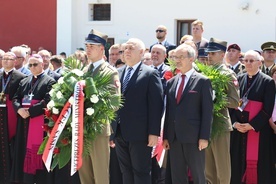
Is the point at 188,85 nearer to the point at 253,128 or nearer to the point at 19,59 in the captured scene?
the point at 253,128

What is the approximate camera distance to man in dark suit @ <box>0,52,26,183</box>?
852 cm

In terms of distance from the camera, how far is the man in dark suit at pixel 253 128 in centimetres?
754

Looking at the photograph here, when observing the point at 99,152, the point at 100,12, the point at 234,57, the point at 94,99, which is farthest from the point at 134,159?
the point at 100,12

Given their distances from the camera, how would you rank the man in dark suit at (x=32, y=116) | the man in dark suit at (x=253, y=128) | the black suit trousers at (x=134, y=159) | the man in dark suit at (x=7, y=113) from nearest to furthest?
the black suit trousers at (x=134, y=159) < the man in dark suit at (x=253, y=128) < the man in dark suit at (x=32, y=116) < the man in dark suit at (x=7, y=113)

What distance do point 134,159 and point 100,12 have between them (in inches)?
504

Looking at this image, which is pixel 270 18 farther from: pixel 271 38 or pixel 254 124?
pixel 254 124

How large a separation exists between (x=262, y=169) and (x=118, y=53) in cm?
335

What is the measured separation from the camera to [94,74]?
21.3 feet

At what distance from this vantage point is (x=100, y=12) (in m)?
18.8

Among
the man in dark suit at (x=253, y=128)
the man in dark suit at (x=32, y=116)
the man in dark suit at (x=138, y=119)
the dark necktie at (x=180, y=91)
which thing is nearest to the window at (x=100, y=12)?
the man in dark suit at (x=32, y=116)

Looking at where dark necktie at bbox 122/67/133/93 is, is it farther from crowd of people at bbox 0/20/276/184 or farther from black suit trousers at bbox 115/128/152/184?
black suit trousers at bbox 115/128/152/184

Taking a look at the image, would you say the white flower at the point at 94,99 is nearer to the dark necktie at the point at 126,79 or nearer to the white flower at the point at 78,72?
the white flower at the point at 78,72

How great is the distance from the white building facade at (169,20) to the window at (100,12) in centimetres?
3

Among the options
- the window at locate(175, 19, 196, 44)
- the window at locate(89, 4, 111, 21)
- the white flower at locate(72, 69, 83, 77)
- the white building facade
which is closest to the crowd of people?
the white flower at locate(72, 69, 83, 77)
